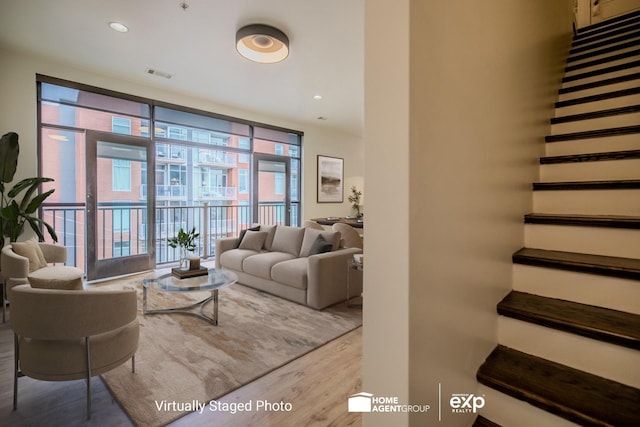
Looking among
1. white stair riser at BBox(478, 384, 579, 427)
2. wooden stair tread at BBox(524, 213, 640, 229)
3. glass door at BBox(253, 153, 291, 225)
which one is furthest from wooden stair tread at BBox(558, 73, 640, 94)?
glass door at BBox(253, 153, 291, 225)

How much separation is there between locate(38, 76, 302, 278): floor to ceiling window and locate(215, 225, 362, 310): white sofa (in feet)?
5.58

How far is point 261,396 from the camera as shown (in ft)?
6.07

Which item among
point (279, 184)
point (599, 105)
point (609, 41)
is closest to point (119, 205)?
point (279, 184)

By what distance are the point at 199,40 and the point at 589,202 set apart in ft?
12.6

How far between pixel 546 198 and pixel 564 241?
37cm

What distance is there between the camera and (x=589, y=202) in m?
1.66

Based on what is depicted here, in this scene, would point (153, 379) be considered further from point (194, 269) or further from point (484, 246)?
point (484, 246)

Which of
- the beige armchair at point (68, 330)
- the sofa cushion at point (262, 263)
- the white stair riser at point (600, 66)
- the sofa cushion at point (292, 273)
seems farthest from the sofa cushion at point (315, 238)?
the white stair riser at point (600, 66)

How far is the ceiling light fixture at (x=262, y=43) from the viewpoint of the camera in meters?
3.03

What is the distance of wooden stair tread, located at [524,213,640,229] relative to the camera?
1382 millimetres

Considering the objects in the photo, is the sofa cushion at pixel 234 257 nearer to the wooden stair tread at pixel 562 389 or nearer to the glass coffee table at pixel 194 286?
the glass coffee table at pixel 194 286

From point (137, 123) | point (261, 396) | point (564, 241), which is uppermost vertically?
point (137, 123)

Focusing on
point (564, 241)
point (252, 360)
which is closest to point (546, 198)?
point (564, 241)

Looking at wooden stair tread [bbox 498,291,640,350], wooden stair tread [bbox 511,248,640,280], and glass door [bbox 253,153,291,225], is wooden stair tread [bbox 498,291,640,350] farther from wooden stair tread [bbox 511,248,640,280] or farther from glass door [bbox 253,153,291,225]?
glass door [bbox 253,153,291,225]
